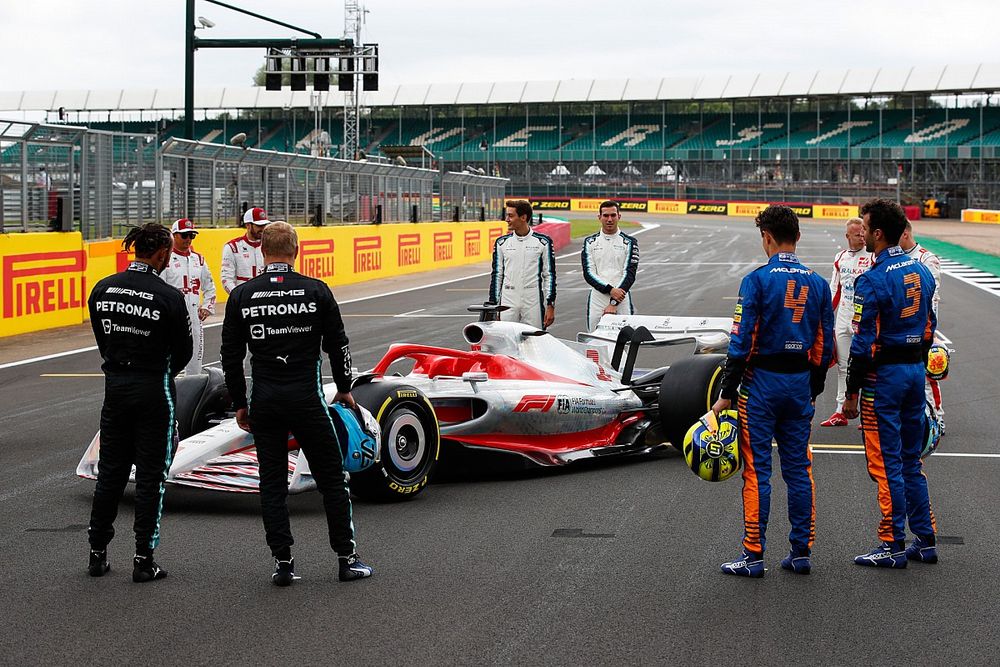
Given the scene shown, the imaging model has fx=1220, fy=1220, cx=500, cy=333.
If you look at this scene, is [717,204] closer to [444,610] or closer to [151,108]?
[151,108]

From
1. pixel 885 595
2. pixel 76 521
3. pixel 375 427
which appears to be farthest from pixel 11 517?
pixel 885 595

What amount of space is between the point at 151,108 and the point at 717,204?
4232 cm

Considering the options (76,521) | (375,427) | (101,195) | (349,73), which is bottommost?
(76,521)

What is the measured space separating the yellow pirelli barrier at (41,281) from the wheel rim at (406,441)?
33.1 feet

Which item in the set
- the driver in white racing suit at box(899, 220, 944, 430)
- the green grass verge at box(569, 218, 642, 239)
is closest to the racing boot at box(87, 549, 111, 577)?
the driver in white racing suit at box(899, 220, 944, 430)

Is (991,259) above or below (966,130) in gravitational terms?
below

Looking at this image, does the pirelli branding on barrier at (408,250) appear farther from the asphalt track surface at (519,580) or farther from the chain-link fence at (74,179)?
the asphalt track surface at (519,580)

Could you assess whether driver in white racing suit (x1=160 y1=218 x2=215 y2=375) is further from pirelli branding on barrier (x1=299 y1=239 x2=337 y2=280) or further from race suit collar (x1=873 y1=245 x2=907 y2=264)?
pirelli branding on barrier (x1=299 y1=239 x2=337 y2=280)

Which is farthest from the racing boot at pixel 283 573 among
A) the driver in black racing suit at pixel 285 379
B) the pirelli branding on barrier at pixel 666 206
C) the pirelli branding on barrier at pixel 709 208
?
the pirelli branding on barrier at pixel 666 206

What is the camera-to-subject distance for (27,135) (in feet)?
54.2

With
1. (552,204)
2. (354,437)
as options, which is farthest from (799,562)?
(552,204)

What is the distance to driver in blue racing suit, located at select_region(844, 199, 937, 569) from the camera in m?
5.58

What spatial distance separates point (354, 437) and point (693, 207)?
72225mm

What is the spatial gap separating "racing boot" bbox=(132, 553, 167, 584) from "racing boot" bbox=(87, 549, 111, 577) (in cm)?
16
